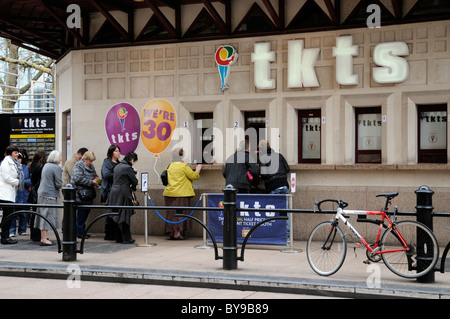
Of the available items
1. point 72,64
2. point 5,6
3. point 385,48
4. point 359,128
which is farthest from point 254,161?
point 5,6

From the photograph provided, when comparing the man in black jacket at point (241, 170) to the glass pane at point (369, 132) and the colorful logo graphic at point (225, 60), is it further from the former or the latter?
the glass pane at point (369, 132)

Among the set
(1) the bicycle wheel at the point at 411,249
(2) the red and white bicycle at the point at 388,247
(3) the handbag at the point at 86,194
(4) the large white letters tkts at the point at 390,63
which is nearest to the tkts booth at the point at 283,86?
(4) the large white letters tkts at the point at 390,63

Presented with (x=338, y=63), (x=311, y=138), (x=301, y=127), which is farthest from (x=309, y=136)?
(x=338, y=63)

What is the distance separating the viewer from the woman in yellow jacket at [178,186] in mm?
13273

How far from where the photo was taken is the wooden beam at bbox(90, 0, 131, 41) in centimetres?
1381

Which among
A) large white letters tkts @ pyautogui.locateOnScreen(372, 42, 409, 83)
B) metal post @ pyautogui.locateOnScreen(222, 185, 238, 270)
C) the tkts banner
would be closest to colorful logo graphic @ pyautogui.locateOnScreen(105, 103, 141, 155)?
the tkts banner

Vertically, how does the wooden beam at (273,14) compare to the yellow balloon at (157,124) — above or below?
above

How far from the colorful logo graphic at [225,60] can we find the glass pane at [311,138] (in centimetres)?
187

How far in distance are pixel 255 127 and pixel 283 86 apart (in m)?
1.09

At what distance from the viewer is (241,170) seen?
12688 mm

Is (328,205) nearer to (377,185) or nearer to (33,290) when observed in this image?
(377,185)

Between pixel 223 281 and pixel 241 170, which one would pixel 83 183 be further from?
pixel 223 281

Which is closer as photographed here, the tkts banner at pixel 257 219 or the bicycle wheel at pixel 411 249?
the bicycle wheel at pixel 411 249

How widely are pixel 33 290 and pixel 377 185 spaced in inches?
277
